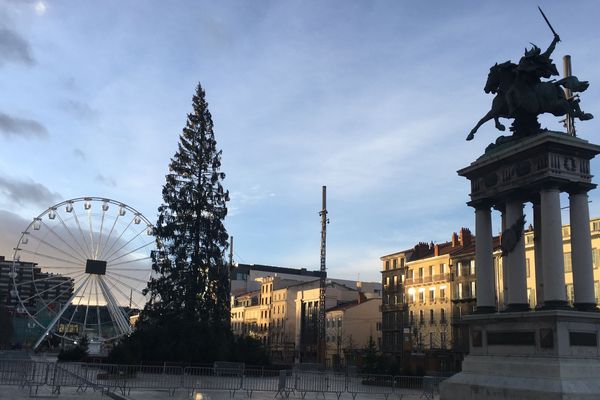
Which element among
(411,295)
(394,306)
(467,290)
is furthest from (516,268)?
(394,306)

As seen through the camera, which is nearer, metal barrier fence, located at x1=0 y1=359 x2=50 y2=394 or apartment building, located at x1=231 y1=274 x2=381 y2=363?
metal barrier fence, located at x1=0 y1=359 x2=50 y2=394

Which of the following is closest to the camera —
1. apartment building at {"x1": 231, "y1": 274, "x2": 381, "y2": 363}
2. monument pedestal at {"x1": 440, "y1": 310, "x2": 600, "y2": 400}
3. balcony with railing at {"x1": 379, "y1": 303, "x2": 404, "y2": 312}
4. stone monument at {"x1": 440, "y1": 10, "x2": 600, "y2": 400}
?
monument pedestal at {"x1": 440, "y1": 310, "x2": 600, "y2": 400}

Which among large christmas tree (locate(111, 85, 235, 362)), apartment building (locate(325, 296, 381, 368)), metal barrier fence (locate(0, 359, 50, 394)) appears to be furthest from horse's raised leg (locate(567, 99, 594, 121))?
apartment building (locate(325, 296, 381, 368))

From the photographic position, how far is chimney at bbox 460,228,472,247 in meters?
76.6

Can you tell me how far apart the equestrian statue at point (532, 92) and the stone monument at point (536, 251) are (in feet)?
0.12

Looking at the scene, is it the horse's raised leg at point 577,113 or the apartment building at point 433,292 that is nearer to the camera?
the horse's raised leg at point 577,113

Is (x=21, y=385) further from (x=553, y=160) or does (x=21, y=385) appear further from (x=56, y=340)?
(x=56, y=340)

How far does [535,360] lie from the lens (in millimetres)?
19141

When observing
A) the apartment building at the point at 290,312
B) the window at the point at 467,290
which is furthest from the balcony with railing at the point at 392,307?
the window at the point at 467,290

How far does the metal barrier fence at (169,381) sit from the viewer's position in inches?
1123

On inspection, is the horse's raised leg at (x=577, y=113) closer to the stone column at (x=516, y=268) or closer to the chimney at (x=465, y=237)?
the stone column at (x=516, y=268)

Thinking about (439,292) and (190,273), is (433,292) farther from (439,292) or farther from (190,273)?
(190,273)

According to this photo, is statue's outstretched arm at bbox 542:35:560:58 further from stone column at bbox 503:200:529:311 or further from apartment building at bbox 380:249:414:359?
apartment building at bbox 380:249:414:359

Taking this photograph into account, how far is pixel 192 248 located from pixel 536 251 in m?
35.1
